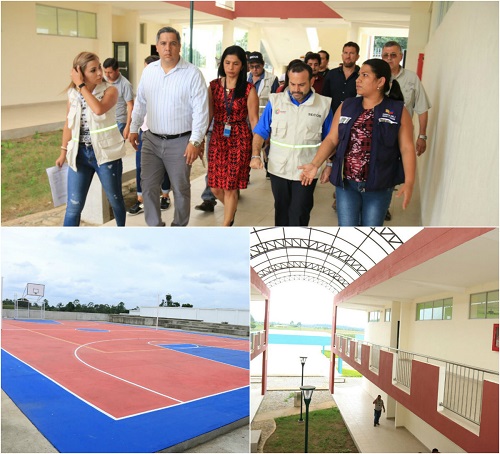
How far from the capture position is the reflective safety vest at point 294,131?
4152 millimetres

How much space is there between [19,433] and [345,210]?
2405 mm

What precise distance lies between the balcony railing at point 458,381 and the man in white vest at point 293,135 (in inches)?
47.7

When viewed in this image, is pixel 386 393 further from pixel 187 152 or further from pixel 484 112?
pixel 187 152

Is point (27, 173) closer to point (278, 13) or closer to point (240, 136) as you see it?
point (240, 136)

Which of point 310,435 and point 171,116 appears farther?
point 171,116

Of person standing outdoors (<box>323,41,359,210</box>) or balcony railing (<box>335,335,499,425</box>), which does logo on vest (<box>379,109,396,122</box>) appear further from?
person standing outdoors (<box>323,41,359,210</box>)

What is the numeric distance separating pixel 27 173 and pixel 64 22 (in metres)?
2.19

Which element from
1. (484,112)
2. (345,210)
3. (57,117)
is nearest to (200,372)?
(345,210)

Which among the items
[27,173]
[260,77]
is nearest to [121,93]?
[260,77]

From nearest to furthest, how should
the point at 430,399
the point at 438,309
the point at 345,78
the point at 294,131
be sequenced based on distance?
the point at 438,309 < the point at 430,399 < the point at 294,131 < the point at 345,78

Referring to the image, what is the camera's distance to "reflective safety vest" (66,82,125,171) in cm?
435

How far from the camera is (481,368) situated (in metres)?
3.30

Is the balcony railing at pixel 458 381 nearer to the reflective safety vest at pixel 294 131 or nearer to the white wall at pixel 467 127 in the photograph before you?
the white wall at pixel 467 127

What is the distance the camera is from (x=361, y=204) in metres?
3.97
